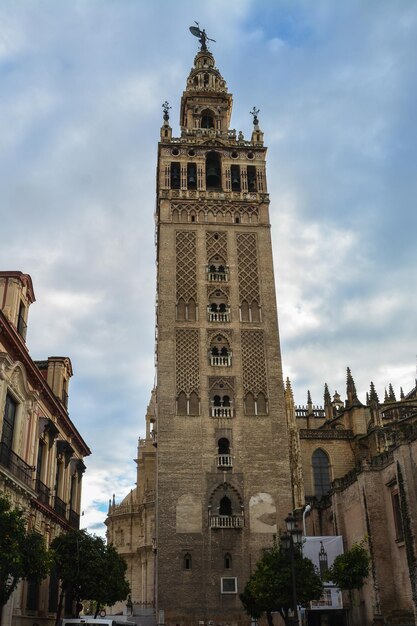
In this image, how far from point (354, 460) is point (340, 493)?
7592 millimetres

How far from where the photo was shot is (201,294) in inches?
1555

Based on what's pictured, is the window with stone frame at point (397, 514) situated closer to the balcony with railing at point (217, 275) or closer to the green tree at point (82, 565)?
the green tree at point (82, 565)

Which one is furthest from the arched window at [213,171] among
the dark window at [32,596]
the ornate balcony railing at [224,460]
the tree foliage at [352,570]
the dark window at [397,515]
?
the dark window at [32,596]

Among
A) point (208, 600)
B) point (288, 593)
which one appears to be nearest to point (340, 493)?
point (208, 600)

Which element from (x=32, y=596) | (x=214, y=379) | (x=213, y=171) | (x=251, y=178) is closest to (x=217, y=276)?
(x=214, y=379)

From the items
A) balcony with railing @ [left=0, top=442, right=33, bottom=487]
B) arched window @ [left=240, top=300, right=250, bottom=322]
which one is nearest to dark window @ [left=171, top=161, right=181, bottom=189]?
arched window @ [left=240, top=300, right=250, bottom=322]

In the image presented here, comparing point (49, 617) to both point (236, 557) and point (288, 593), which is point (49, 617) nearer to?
point (288, 593)

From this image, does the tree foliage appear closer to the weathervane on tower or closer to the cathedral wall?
the cathedral wall

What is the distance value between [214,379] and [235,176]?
48.3ft

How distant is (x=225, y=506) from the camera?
3491cm

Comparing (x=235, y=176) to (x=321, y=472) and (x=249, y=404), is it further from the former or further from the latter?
(x=321, y=472)

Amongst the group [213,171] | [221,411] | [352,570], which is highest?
[213,171]

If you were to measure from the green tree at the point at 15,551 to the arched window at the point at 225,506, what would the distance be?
19236mm

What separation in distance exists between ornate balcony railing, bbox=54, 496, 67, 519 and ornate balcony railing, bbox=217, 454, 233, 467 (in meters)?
9.29
